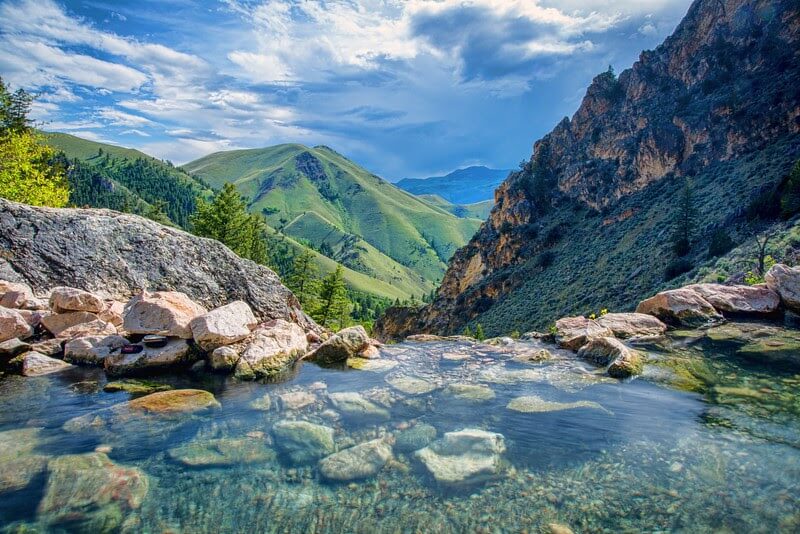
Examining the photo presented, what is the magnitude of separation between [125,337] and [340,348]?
341 inches

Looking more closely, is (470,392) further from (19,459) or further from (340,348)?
(19,459)

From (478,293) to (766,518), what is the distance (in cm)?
8869

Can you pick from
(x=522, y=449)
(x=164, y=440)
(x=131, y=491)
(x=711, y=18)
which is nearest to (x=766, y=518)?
(x=522, y=449)

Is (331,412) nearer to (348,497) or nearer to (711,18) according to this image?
(348,497)

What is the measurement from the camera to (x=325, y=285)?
59469 millimetres

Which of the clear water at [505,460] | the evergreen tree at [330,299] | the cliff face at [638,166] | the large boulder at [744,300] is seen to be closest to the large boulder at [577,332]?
the clear water at [505,460]

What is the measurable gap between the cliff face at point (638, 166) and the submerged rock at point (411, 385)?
4651 cm

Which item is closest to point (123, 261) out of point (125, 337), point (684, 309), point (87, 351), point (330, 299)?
point (125, 337)

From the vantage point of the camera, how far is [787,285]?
20750 mm

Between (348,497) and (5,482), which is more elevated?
(348,497)

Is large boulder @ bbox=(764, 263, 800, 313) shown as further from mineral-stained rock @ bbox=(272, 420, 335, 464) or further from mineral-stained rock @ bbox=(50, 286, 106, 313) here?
mineral-stained rock @ bbox=(50, 286, 106, 313)

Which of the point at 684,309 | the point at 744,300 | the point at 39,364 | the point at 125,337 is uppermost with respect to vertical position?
the point at 744,300

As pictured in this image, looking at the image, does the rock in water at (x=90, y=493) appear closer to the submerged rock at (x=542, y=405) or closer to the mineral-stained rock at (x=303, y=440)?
the mineral-stained rock at (x=303, y=440)

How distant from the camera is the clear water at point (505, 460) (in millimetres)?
7156
